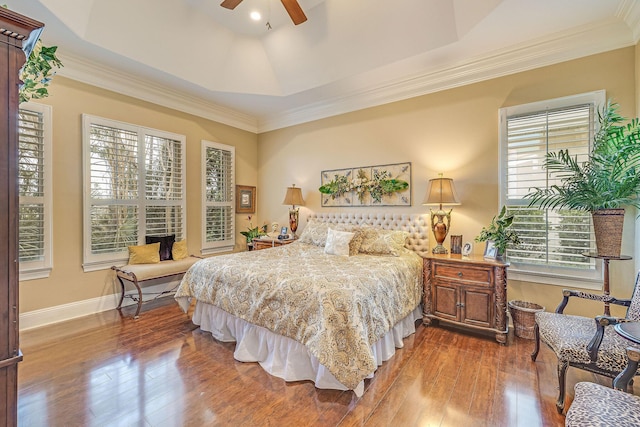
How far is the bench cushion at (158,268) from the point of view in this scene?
144 inches

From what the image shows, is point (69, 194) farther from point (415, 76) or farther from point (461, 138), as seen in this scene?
point (461, 138)

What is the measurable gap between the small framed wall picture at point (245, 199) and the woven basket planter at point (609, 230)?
5129mm

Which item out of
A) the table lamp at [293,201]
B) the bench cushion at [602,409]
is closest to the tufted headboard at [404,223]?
the table lamp at [293,201]

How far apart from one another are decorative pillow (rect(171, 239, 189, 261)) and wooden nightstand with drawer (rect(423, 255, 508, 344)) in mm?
3614

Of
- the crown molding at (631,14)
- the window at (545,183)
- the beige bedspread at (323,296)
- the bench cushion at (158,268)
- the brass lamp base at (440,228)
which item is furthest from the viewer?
the bench cushion at (158,268)

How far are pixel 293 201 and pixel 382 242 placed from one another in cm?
197

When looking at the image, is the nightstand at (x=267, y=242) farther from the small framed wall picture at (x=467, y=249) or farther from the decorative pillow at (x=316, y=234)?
the small framed wall picture at (x=467, y=249)

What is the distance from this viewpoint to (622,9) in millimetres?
2580

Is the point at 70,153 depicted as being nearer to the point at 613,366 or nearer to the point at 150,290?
the point at 150,290

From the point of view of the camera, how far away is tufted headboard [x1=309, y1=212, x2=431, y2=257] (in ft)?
12.7

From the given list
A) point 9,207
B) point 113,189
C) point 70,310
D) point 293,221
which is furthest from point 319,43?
point 70,310

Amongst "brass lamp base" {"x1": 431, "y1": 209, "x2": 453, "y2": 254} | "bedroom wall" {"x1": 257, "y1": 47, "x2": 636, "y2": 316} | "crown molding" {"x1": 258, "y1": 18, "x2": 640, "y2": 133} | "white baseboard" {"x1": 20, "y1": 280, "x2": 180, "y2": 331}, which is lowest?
"white baseboard" {"x1": 20, "y1": 280, "x2": 180, "y2": 331}

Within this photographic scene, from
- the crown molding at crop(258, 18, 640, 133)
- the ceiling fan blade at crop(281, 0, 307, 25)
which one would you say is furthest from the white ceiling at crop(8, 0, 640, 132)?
the ceiling fan blade at crop(281, 0, 307, 25)

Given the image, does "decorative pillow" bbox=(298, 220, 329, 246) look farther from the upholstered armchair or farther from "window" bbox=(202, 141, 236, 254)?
the upholstered armchair
